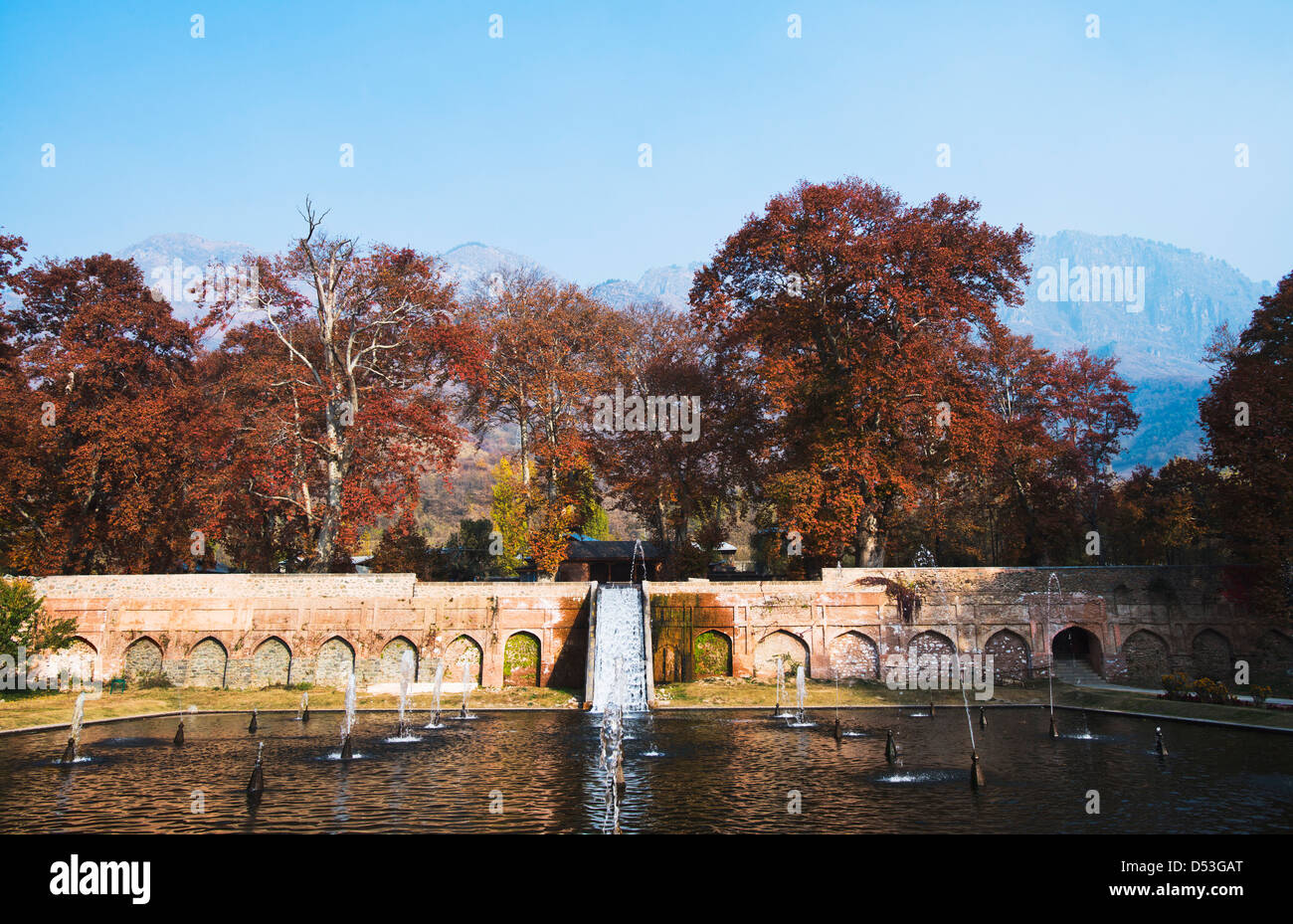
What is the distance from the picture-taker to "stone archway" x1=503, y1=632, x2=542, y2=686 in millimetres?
37625

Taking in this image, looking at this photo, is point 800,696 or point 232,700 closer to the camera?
point 800,696

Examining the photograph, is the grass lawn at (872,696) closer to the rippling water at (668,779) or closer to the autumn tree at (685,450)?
the rippling water at (668,779)

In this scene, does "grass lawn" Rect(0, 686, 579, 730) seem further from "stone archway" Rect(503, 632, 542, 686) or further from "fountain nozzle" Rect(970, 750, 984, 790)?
"fountain nozzle" Rect(970, 750, 984, 790)

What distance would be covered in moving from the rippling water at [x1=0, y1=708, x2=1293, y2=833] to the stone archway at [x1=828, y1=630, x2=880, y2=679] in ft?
29.4

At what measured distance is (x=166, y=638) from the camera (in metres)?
37.5

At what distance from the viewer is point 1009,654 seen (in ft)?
127

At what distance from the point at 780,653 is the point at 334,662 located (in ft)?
62.6

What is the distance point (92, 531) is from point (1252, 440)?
50.4 m

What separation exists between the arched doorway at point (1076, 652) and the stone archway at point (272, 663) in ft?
109

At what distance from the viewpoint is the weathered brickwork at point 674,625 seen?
37.5 meters

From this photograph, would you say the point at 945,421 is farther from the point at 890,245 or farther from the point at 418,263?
the point at 418,263

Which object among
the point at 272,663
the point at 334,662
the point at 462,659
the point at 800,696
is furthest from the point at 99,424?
the point at 800,696

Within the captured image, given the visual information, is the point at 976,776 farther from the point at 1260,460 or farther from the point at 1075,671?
the point at 1260,460
